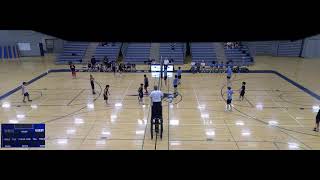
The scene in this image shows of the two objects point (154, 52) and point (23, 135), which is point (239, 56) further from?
point (23, 135)

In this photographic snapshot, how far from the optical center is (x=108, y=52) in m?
28.6

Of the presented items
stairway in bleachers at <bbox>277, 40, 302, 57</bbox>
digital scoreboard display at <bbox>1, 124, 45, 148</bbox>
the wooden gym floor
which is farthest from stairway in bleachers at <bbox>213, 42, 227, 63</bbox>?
digital scoreboard display at <bbox>1, 124, 45, 148</bbox>

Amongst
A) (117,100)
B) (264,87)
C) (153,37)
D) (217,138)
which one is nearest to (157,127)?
(217,138)

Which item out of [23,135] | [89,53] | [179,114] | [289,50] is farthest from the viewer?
[289,50]

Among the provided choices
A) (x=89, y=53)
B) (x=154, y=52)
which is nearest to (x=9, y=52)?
(x=89, y=53)

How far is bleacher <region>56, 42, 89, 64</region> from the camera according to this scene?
89.7ft

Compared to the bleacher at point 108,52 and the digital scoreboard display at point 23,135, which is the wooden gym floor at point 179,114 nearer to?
the digital scoreboard display at point 23,135

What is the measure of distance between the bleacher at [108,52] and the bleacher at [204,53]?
710 cm

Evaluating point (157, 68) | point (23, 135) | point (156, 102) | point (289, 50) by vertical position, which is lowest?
point (23, 135)

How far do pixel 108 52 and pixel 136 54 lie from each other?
2757 mm

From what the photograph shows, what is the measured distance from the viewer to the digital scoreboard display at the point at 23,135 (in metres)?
7.13

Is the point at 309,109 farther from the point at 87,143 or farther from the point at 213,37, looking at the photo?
the point at 213,37

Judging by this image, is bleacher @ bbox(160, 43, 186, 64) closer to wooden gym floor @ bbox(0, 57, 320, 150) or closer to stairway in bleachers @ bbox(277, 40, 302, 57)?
wooden gym floor @ bbox(0, 57, 320, 150)
